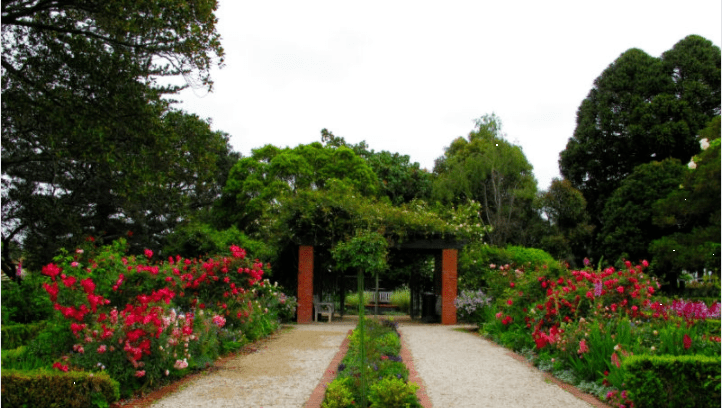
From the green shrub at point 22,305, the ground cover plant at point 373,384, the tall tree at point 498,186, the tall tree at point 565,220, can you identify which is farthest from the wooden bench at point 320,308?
the tall tree at point 565,220

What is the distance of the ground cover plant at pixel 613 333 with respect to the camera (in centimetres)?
514

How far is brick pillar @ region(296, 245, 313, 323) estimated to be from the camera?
50.1 ft

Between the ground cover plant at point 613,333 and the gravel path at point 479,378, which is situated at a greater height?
the ground cover plant at point 613,333

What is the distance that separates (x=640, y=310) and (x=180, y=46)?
316 inches

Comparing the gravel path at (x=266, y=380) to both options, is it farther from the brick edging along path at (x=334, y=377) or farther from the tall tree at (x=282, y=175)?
the tall tree at (x=282, y=175)

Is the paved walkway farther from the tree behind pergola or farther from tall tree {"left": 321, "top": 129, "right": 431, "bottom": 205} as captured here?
tall tree {"left": 321, "top": 129, "right": 431, "bottom": 205}

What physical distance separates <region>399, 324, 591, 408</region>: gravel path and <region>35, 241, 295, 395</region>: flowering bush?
281 centimetres

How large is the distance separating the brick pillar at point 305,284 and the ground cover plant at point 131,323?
5257mm

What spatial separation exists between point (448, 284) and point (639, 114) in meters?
18.3

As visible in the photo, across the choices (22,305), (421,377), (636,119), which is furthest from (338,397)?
(636,119)

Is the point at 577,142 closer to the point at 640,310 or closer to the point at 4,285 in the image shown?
the point at 640,310

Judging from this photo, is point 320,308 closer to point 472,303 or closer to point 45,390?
point 472,303

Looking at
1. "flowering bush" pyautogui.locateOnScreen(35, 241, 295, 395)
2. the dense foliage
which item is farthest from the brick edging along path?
the dense foliage

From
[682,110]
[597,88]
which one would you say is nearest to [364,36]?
[682,110]
